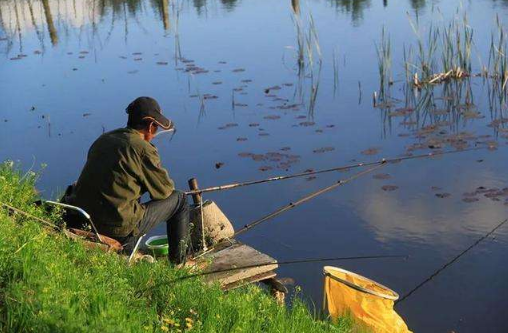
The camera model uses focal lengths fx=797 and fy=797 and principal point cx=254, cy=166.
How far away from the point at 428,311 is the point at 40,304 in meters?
3.13

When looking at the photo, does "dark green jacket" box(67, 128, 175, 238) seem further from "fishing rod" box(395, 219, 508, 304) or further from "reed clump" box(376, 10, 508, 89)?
"reed clump" box(376, 10, 508, 89)

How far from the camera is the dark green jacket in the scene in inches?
187

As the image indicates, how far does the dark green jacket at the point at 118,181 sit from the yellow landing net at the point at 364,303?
48.1 inches

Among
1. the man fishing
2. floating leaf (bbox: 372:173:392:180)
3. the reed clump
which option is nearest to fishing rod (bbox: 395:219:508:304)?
floating leaf (bbox: 372:173:392:180)

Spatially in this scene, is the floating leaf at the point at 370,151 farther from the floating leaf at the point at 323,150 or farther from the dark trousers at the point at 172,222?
the dark trousers at the point at 172,222

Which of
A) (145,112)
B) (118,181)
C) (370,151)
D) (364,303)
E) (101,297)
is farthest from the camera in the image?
(370,151)

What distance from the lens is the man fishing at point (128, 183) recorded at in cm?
477

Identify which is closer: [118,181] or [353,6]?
[118,181]

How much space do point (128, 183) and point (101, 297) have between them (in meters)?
1.33

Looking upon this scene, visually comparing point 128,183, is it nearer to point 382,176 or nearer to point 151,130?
point 151,130

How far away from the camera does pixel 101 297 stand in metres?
3.55

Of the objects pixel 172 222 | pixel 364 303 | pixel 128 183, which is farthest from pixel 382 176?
pixel 128 183

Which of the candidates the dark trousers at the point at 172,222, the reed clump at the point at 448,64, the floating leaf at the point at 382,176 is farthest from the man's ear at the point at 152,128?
the reed clump at the point at 448,64

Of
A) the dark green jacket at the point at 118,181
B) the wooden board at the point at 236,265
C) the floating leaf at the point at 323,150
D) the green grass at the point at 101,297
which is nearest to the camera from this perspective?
the green grass at the point at 101,297
